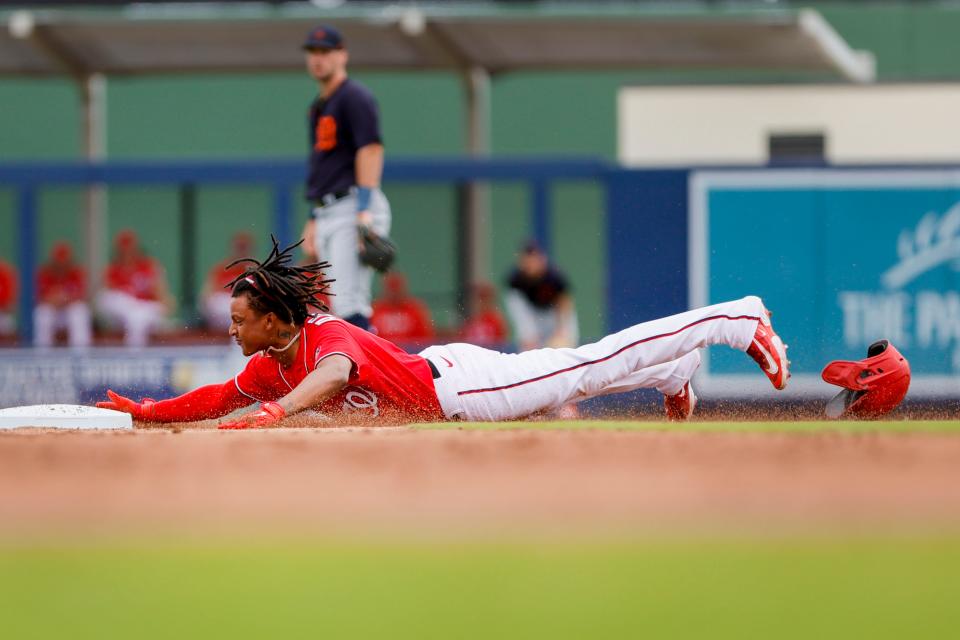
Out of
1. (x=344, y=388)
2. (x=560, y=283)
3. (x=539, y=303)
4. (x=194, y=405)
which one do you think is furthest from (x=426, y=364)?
(x=539, y=303)

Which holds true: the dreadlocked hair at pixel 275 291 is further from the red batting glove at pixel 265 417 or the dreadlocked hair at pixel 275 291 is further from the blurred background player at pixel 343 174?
the blurred background player at pixel 343 174

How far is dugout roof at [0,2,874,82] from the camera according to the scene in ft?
41.8

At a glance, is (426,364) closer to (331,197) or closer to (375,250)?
(375,250)

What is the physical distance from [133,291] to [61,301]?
55 cm

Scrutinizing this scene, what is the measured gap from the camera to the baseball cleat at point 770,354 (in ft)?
20.0

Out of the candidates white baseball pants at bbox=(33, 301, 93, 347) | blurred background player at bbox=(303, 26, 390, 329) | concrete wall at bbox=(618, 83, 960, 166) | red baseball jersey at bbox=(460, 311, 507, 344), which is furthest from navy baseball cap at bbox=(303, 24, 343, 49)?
concrete wall at bbox=(618, 83, 960, 166)

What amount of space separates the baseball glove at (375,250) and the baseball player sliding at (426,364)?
1015mm

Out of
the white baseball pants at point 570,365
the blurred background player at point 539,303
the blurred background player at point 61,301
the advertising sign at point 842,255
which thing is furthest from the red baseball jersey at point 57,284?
the white baseball pants at point 570,365

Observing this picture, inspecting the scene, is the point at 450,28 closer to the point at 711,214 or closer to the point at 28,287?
the point at 711,214

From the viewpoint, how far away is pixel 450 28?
1266 centimetres

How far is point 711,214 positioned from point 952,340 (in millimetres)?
1842

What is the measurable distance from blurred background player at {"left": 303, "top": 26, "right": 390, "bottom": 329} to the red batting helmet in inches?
87.6

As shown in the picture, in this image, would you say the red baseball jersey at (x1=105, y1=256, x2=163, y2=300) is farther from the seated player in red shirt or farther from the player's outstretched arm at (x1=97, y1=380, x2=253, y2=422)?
the seated player in red shirt

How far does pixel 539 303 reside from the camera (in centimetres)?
1215
